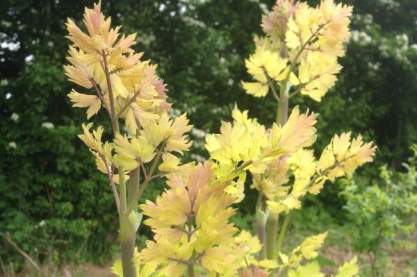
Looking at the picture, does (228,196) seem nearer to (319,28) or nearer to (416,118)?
(319,28)

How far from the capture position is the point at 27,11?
17.5ft

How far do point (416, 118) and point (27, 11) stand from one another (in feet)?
18.5

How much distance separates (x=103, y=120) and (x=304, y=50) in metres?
3.80

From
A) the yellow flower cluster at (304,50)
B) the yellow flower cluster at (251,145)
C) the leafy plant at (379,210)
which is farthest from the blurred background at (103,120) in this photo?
the yellow flower cluster at (251,145)

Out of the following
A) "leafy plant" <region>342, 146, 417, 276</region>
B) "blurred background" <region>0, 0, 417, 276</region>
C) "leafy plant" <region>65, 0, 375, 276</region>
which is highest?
"blurred background" <region>0, 0, 417, 276</region>

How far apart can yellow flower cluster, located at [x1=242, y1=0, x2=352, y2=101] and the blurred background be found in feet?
8.52

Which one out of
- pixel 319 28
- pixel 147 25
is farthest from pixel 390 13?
pixel 319 28

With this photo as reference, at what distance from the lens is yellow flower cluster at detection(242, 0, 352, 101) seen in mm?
1400

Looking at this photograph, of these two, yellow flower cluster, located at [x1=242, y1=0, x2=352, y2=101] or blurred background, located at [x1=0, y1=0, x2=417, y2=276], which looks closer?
yellow flower cluster, located at [x1=242, y1=0, x2=352, y2=101]

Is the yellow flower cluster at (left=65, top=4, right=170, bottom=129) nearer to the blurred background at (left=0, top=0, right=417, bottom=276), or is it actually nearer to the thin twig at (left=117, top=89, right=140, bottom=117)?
the thin twig at (left=117, top=89, right=140, bottom=117)

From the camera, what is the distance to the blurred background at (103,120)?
469cm

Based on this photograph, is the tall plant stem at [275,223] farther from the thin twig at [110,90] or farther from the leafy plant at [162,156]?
the thin twig at [110,90]

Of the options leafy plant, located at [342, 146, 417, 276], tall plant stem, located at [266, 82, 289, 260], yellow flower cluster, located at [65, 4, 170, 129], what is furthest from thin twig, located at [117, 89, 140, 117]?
leafy plant, located at [342, 146, 417, 276]

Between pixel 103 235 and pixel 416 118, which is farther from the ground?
pixel 416 118
